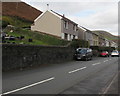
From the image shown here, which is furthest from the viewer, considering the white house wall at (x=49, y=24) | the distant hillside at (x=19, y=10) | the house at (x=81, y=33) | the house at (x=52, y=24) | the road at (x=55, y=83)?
the house at (x=81, y=33)

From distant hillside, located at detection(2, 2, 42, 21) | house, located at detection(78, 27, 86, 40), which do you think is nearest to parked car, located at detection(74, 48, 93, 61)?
distant hillside, located at detection(2, 2, 42, 21)

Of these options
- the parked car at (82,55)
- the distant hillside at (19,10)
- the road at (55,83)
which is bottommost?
the road at (55,83)

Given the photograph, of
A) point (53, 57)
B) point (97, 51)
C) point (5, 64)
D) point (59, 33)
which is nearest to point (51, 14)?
point (59, 33)

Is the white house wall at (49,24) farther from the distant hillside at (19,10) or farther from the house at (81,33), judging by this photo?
the house at (81,33)

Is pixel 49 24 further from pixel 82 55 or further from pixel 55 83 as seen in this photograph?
pixel 55 83

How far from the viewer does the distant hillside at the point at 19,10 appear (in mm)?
54878

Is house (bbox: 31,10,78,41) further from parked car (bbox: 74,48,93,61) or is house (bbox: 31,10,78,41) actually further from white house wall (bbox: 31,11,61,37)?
parked car (bbox: 74,48,93,61)

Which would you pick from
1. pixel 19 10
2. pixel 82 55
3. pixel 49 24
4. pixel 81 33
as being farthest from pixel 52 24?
pixel 19 10

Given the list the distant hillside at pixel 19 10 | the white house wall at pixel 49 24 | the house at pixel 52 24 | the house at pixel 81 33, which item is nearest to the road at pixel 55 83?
the house at pixel 52 24

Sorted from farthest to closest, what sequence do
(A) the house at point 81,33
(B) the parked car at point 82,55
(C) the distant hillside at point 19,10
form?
(A) the house at point 81,33 → (C) the distant hillside at point 19,10 → (B) the parked car at point 82,55

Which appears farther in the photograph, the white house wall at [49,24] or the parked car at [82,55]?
the white house wall at [49,24]

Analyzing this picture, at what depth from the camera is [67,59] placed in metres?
26.8

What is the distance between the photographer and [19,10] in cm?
5994

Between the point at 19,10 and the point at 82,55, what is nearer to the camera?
the point at 82,55
